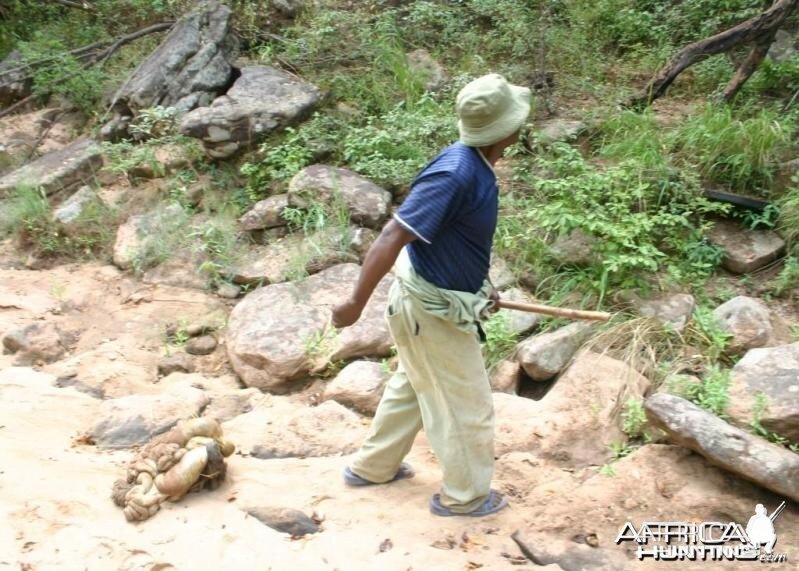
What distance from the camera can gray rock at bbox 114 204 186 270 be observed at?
5.69m

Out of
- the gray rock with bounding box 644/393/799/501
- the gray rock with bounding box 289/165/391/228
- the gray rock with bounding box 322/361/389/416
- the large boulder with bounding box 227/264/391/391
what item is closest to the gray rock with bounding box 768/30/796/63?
the gray rock with bounding box 289/165/391/228

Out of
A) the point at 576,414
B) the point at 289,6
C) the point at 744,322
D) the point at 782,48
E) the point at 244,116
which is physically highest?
the point at 289,6

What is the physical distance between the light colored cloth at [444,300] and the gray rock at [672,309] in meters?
1.79

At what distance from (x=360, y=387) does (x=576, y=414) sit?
1189 mm

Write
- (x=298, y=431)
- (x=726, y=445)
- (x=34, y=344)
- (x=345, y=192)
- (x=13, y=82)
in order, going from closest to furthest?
(x=726, y=445), (x=298, y=431), (x=34, y=344), (x=345, y=192), (x=13, y=82)

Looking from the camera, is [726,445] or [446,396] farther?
[726,445]

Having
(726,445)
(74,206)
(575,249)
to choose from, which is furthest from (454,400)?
(74,206)

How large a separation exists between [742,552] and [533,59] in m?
5.00

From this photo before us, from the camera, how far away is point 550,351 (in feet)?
13.6

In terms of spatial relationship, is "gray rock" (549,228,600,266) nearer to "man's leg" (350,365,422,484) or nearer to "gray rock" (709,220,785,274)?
"gray rock" (709,220,785,274)

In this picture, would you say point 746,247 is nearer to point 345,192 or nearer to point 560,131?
point 560,131

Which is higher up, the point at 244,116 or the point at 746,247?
the point at 244,116

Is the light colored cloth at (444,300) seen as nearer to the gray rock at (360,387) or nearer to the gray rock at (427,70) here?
the gray rock at (360,387)

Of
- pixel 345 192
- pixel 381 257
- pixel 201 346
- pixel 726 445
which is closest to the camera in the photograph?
pixel 381 257
